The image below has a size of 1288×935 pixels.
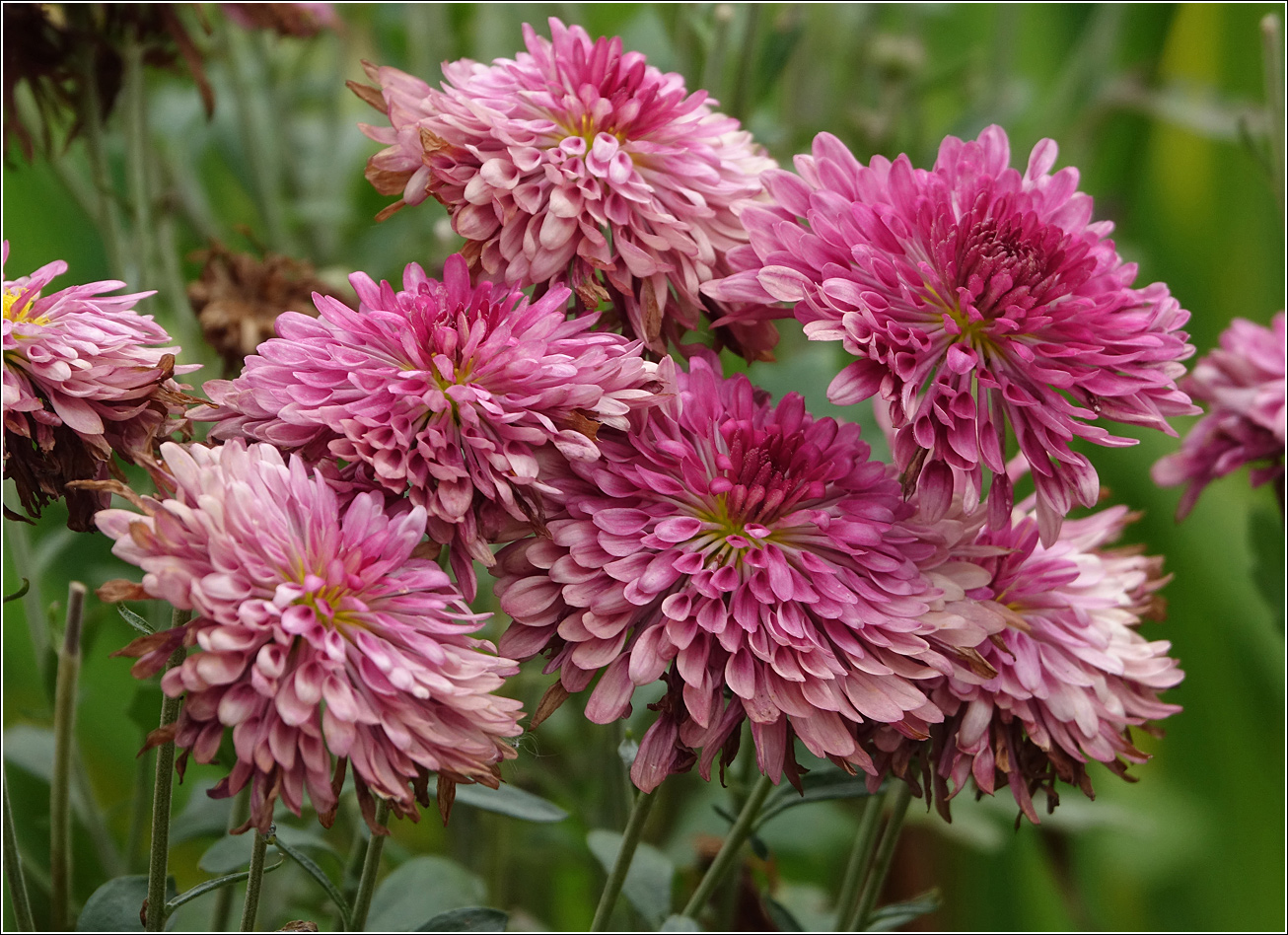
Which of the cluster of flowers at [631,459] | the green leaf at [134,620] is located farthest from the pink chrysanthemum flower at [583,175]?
the green leaf at [134,620]

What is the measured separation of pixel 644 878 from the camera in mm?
404

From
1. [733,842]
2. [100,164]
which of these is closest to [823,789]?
[733,842]

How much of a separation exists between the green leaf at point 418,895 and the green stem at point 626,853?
7 cm

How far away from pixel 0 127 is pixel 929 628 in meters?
0.37

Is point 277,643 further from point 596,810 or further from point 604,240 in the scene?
point 596,810

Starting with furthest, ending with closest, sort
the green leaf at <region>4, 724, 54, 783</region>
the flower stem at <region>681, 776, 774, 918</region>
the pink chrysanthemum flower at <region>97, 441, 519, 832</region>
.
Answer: the green leaf at <region>4, 724, 54, 783</region>, the flower stem at <region>681, 776, 774, 918</region>, the pink chrysanthemum flower at <region>97, 441, 519, 832</region>

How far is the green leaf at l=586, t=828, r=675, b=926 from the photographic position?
0.39 meters

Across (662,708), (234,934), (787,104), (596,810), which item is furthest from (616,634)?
(787,104)

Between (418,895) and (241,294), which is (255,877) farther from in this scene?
(241,294)

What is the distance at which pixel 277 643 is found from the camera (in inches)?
8.9

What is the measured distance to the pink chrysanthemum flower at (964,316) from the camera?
27 centimetres

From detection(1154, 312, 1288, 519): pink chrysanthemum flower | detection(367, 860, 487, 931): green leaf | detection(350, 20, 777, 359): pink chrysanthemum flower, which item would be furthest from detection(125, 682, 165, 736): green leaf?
detection(1154, 312, 1288, 519): pink chrysanthemum flower

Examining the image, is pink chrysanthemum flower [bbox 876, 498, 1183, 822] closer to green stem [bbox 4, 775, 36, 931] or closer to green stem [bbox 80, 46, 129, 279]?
green stem [bbox 4, 775, 36, 931]

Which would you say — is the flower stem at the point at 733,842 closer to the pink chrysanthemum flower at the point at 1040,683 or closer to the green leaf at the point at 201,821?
the pink chrysanthemum flower at the point at 1040,683
